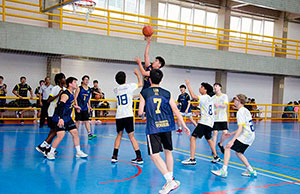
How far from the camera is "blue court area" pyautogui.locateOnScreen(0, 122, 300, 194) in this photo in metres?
5.16

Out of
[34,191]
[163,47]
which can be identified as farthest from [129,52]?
[34,191]

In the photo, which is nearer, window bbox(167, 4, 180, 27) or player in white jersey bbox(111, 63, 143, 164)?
player in white jersey bbox(111, 63, 143, 164)

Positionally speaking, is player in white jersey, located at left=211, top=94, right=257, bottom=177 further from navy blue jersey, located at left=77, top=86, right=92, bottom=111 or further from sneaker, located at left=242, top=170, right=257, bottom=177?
navy blue jersey, located at left=77, top=86, right=92, bottom=111

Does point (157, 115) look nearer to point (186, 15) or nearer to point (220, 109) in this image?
point (220, 109)

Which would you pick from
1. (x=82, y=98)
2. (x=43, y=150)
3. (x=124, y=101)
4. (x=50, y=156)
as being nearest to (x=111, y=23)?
(x=82, y=98)

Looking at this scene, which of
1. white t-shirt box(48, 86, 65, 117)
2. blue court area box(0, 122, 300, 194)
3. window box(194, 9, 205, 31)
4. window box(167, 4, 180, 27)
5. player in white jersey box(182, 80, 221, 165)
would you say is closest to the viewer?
blue court area box(0, 122, 300, 194)

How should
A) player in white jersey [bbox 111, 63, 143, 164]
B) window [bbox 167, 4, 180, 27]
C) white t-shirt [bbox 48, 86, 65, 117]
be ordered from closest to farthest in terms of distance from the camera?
player in white jersey [bbox 111, 63, 143, 164], white t-shirt [bbox 48, 86, 65, 117], window [bbox 167, 4, 180, 27]

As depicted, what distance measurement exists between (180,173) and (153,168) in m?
0.62

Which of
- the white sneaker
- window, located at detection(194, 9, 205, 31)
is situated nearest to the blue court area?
the white sneaker

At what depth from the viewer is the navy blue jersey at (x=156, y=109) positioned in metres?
4.90

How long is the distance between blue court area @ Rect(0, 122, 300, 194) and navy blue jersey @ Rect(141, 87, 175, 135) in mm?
1064

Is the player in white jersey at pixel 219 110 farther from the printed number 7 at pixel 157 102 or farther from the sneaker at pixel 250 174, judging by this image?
the printed number 7 at pixel 157 102

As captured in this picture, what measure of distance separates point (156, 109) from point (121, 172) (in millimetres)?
1893

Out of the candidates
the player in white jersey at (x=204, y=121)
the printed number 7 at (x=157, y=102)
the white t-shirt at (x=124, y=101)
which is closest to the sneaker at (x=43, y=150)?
the white t-shirt at (x=124, y=101)
